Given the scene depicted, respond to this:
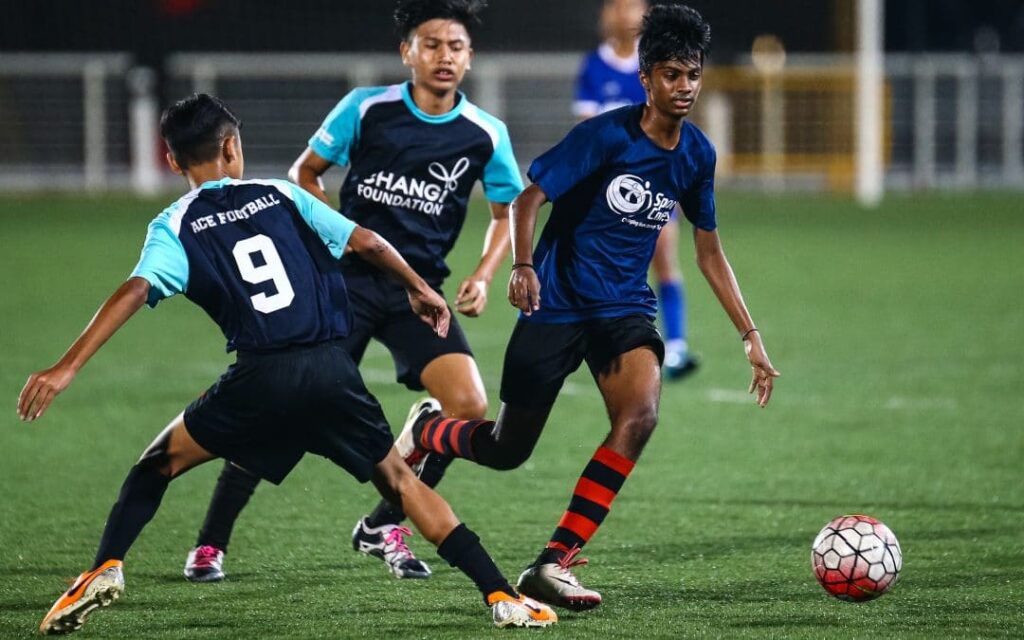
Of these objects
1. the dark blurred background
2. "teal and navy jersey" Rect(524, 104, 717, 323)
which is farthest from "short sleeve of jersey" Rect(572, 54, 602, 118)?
the dark blurred background

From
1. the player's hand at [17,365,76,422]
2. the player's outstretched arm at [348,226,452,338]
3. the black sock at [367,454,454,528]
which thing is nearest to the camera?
the player's hand at [17,365,76,422]

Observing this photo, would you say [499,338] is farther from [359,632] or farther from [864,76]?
[864,76]

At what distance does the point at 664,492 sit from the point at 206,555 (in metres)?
2.24

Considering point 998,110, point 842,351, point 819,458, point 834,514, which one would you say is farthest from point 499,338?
point 998,110

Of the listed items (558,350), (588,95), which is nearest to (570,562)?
(558,350)

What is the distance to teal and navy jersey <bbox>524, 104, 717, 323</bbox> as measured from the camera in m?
5.43

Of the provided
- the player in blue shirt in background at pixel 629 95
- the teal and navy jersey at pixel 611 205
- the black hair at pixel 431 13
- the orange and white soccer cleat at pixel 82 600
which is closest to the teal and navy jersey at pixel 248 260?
the orange and white soccer cleat at pixel 82 600

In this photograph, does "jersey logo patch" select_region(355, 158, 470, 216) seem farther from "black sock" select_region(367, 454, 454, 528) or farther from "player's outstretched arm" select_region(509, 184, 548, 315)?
"black sock" select_region(367, 454, 454, 528)

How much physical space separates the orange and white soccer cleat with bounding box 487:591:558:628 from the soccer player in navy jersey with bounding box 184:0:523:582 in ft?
3.82

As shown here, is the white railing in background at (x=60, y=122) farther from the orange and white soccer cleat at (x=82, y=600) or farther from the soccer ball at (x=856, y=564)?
the soccer ball at (x=856, y=564)

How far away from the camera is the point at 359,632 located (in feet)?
15.8

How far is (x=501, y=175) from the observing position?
20.5 ft

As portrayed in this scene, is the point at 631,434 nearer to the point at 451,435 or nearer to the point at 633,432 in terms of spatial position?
the point at 633,432

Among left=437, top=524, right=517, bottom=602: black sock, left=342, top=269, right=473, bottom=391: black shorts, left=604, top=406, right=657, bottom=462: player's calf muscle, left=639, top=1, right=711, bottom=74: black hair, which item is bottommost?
left=437, top=524, right=517, bottom=602: black sock
